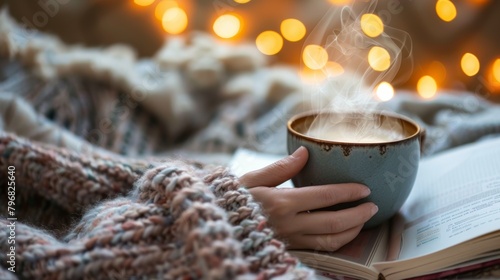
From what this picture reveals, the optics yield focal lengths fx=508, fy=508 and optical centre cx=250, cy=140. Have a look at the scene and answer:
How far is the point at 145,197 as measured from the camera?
1.92 feet

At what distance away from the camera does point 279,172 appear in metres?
0.64

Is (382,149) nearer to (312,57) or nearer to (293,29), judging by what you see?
(312,57)

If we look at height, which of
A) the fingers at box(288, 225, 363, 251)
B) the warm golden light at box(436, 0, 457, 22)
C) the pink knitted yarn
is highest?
the warm golden light at box(436, 0, 457, 22)

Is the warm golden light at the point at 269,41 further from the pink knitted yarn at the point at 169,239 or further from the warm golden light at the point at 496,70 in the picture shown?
the pink knitted yarn at the point at 169,239

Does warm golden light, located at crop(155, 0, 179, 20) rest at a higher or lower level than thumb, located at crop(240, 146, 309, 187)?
higher

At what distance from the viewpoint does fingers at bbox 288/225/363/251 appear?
619 mm

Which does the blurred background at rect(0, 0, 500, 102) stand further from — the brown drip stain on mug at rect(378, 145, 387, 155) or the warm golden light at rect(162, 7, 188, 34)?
the brown drip stain on mug at rect(378, 145, 387, 155)

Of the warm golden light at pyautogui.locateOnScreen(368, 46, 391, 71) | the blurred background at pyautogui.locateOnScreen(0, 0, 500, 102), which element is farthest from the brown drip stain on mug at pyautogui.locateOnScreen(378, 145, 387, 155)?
the blurred background at pyautogui.locateOnScreen(0, 0, 500, 102)

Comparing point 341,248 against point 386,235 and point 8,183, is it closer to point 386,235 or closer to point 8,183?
point 386,235

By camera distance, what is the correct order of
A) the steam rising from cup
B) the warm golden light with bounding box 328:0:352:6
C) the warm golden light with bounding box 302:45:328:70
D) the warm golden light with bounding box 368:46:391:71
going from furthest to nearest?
the warm golden light with bounding box 328:0:352:6 < the warm golden light with bounding box 302:45:328:70 < the warm golden light with bounding box 368:46:391:71 < the steam rising from cup

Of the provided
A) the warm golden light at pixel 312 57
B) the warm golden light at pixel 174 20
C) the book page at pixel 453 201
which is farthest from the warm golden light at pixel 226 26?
the book page at pixel 453 201

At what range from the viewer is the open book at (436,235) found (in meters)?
0.58

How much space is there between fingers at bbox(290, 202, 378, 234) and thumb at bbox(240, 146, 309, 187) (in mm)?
57

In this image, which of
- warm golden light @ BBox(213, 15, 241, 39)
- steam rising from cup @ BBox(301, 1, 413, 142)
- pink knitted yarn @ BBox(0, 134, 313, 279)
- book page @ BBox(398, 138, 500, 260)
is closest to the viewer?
pink knitted yarn @ BBox(0, 134, 313, 279)
